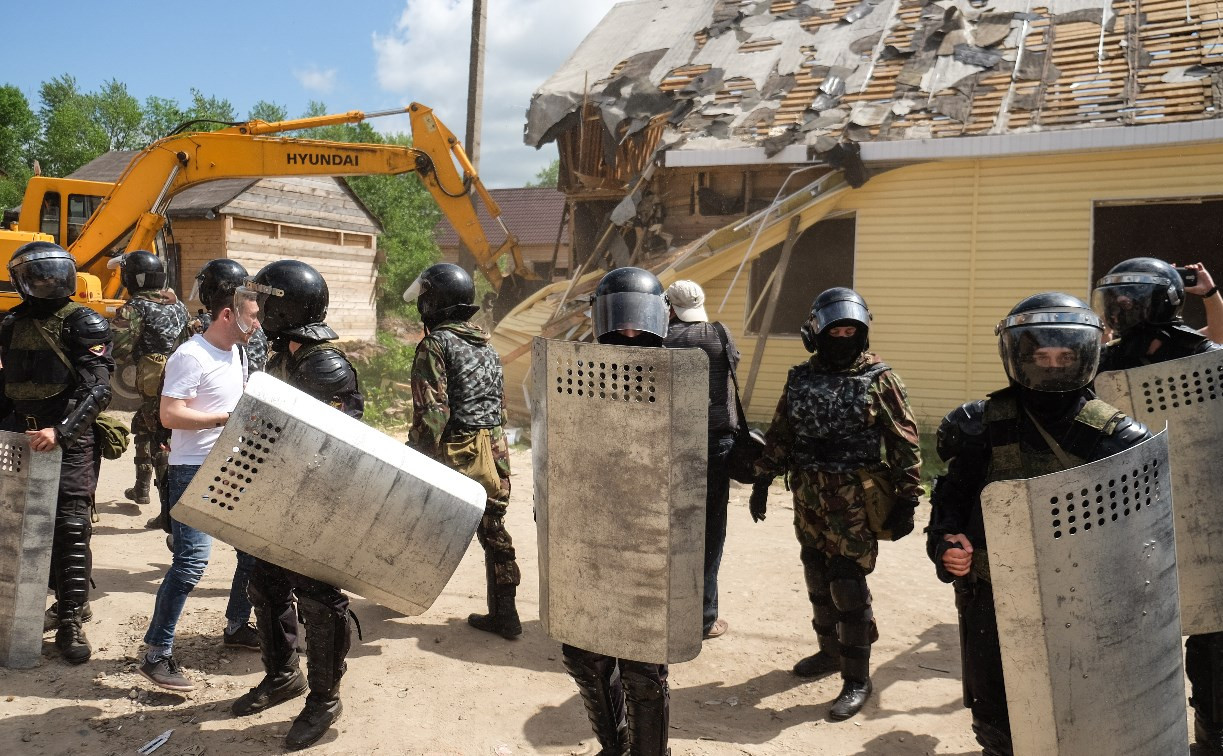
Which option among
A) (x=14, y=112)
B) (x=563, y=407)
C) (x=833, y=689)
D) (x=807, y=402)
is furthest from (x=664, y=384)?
(x=14, y=112)

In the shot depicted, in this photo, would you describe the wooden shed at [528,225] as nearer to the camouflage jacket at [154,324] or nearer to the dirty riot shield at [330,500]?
the camouflage jacket at [154,324]

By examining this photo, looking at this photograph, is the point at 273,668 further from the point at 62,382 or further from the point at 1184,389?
the point at 1184,389

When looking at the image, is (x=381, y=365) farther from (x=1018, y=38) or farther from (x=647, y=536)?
(x=647, y=536)

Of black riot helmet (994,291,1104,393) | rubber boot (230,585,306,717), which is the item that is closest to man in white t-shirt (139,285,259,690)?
rubber boot (230,585,306,717)

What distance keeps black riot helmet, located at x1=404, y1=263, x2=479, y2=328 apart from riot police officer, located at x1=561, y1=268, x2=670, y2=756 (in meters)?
1.64

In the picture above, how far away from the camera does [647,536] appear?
8.93 feet

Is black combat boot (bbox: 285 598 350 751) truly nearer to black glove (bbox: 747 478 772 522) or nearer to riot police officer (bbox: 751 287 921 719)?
black glove (bbox: 747 478 772 522)

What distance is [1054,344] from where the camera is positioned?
2.46m

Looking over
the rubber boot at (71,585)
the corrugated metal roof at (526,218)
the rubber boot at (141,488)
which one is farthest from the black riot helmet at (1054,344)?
the corrugated metal roof at (526,218)

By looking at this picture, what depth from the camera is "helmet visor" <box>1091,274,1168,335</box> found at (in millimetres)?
3537

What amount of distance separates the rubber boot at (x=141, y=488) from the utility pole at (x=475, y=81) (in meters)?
9.91

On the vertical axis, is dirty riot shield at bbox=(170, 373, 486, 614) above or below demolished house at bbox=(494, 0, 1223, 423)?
below

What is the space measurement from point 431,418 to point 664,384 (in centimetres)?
208

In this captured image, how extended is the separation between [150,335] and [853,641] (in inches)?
211
